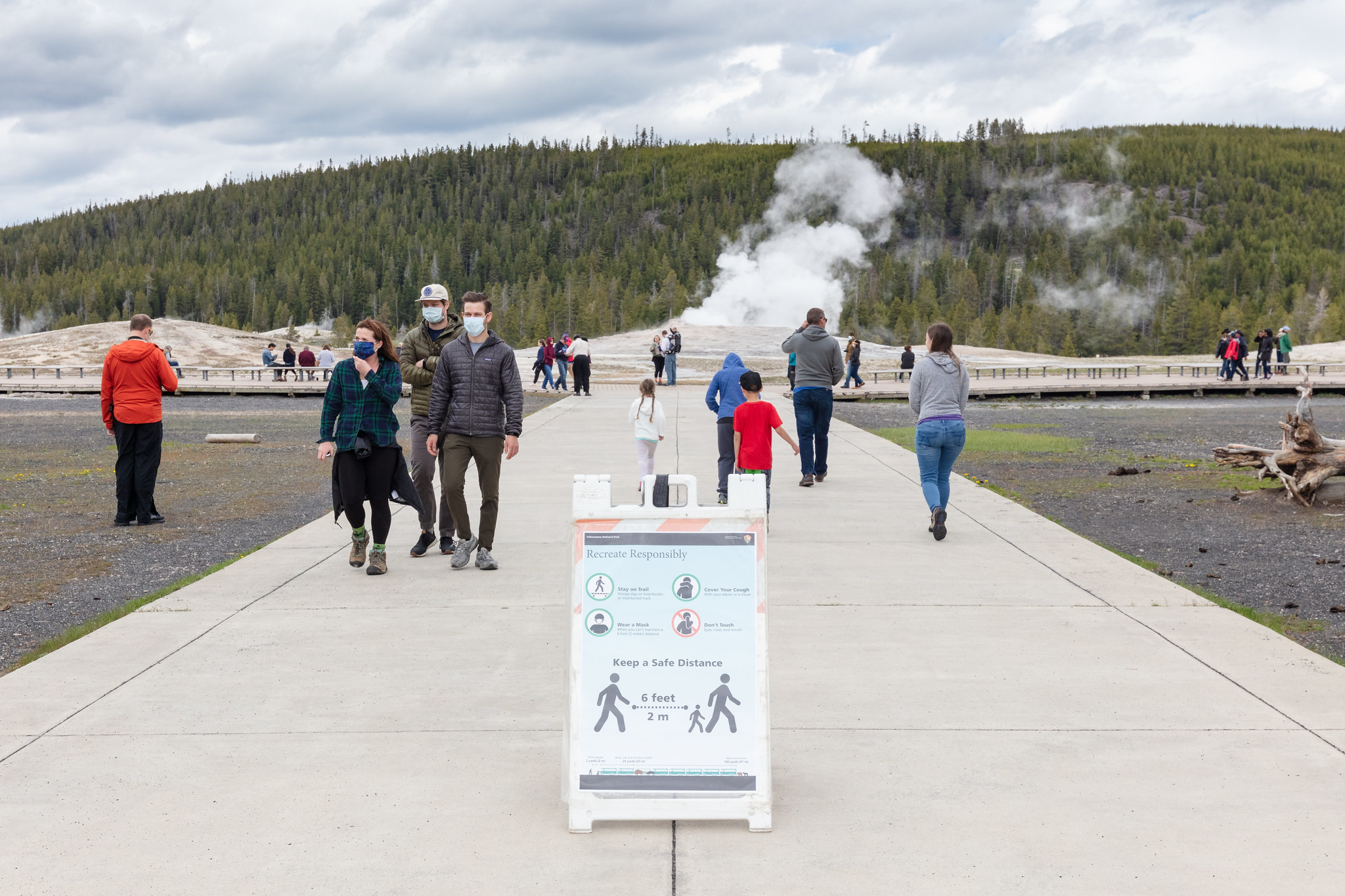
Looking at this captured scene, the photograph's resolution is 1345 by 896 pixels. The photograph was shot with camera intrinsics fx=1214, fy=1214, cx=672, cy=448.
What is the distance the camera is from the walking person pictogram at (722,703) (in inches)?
145

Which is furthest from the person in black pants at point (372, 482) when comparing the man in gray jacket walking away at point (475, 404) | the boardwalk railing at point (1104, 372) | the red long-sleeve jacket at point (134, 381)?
the boardwalk railing at point (1104, 372)

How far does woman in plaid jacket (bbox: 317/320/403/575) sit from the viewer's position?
7.62 metres

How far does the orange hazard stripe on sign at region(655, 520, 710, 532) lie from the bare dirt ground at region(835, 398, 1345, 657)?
3877mm

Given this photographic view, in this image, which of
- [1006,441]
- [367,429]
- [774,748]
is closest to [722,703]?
[774,748]

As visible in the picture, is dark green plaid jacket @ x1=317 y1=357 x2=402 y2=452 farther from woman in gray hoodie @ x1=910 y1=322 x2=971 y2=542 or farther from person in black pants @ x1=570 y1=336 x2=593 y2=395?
person in black pants @ x1=570 y1=336 x2=593 y2=395

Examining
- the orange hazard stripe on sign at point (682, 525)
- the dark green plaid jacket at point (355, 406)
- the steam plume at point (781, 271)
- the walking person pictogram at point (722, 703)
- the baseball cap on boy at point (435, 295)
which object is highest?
the steam plume at point (781, 271)

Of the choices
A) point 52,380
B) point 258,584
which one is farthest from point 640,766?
point 52,380

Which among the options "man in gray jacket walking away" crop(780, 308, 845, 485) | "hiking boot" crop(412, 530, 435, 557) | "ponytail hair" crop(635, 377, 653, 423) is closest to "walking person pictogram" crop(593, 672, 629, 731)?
"hiking boot" crop(412, 530, 435, 557)

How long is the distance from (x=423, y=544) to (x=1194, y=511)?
6884mm

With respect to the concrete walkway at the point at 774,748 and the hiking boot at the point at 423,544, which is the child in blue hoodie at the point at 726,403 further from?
the concrete walkway at the point at 774,748

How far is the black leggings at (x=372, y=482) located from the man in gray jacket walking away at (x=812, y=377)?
5073mm

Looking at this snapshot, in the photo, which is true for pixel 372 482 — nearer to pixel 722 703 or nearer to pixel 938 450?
pixel 938 450

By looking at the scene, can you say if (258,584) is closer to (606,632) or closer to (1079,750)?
(606,632)

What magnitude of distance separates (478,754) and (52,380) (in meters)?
47.8
